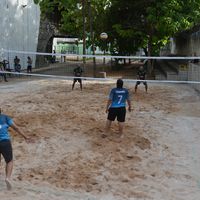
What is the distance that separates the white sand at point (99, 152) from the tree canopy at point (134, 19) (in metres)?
9.25

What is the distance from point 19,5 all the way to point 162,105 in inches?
703

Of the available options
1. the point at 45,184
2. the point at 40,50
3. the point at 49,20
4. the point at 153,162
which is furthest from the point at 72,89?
the point at 49,20

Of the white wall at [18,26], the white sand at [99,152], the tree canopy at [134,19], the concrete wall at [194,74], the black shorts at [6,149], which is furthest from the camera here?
the white wall at [18,26]

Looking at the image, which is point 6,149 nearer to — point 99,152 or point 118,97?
point 99,152

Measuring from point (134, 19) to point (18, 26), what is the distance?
8.62m

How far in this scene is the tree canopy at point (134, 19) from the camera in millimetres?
24281

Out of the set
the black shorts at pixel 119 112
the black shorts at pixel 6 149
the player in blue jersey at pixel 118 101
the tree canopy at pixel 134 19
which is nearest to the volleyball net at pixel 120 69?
the tree canopy at pixel 134 19

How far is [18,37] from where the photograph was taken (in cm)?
2975

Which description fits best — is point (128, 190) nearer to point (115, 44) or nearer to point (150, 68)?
point (150, 68)

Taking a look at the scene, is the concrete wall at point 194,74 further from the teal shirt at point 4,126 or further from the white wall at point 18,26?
the teal shirt at point 4,126

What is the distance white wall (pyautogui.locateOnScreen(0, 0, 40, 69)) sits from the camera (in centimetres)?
2714

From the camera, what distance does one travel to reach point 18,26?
29828 mm

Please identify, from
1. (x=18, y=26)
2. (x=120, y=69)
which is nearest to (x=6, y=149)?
(x=18, y=26)

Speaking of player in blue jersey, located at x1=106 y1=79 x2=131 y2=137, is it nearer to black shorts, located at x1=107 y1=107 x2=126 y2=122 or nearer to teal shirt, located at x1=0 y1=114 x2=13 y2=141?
black shorts, located at x1=107 y1=107 x2=126 y2=122
